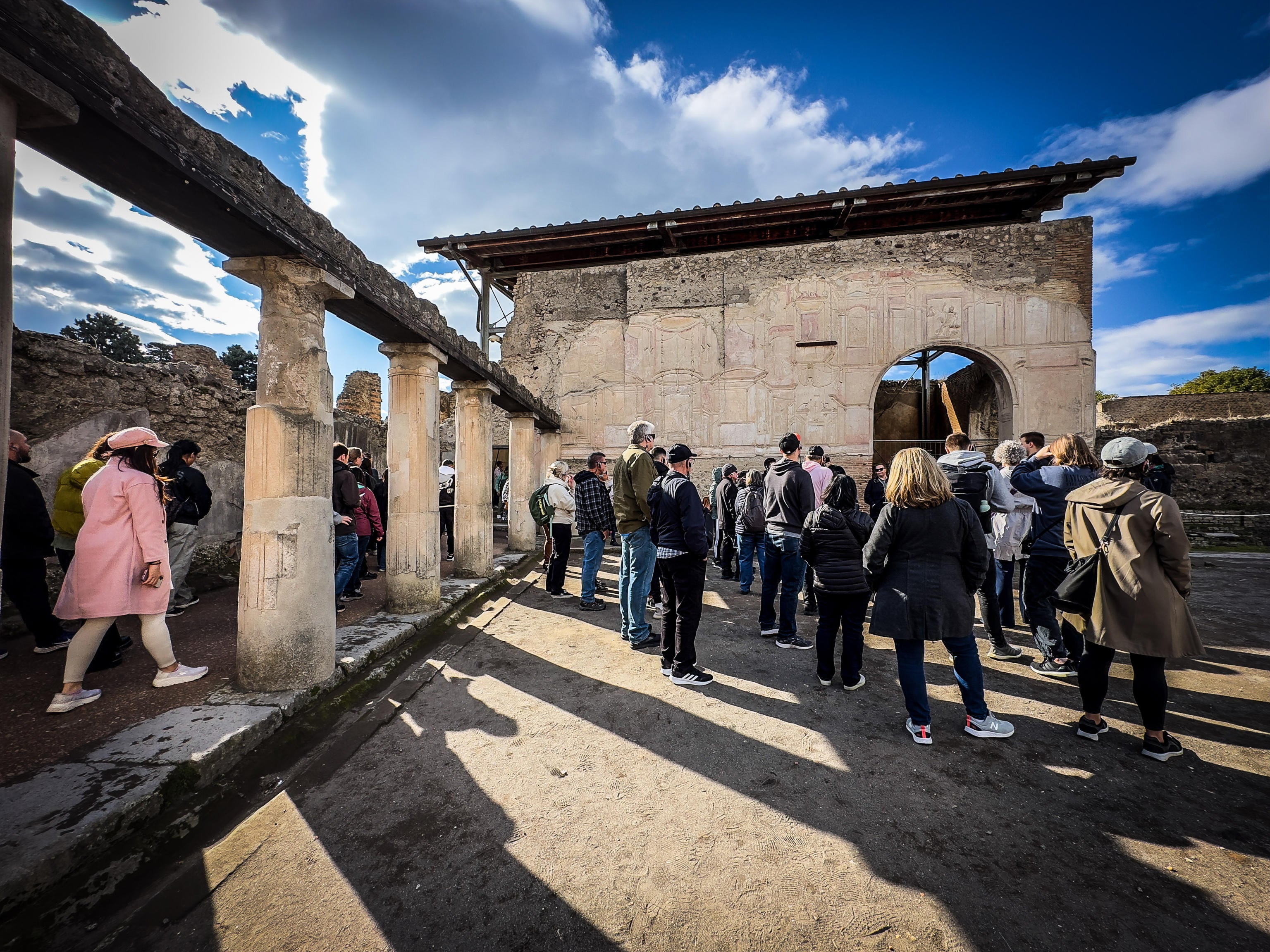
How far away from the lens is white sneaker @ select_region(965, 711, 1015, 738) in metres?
2.93

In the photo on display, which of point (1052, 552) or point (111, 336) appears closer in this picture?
point (1052, 552)

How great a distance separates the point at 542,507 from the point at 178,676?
12.5 ft

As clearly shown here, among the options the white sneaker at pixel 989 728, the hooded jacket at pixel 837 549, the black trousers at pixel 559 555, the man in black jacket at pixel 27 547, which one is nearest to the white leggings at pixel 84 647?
the man in black jacket at pixel 27 547

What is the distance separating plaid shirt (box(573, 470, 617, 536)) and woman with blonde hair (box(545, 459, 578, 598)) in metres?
0.46

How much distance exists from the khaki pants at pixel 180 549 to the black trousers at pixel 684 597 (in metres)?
4.75

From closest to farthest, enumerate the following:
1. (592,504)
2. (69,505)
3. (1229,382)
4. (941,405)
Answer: (69,505), (592,504), (941,405), (1229,382)

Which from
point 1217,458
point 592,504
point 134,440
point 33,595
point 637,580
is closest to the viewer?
point 134,440

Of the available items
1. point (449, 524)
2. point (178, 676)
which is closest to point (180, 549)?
point (178, 676)

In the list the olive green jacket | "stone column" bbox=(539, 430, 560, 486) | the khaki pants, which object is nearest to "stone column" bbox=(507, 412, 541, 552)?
"stone column" bbox=(539, 430, 560, 486)

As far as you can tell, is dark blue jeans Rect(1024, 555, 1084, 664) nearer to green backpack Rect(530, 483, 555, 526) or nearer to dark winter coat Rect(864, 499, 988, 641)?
dark winter coat Rect(864, 499, 988, 641)

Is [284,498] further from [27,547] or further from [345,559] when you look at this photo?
[345,559]

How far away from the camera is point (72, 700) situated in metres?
2.96

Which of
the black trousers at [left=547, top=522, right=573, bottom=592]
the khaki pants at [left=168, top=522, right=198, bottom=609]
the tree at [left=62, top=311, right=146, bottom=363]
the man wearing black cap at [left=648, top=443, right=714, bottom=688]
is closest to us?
the man wearing black cap at [left=648, top=443, right=714, bottom=688]

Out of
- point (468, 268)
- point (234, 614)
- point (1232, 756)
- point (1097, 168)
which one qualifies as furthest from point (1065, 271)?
A: point (234, 614)
